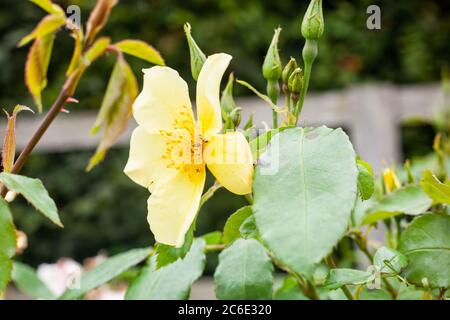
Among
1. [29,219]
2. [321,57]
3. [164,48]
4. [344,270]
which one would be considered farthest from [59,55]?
[344,270]

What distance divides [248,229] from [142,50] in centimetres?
29

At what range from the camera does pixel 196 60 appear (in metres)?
0.56

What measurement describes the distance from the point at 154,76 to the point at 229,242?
0.14 metres

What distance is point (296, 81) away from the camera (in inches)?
20.6

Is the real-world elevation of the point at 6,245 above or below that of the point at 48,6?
below

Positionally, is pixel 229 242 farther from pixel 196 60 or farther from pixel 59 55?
pixel 59 55

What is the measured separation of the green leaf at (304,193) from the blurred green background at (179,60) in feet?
11.1

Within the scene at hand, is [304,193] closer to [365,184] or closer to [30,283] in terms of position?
[365,184]

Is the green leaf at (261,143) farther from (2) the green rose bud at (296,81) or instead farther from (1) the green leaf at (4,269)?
(1) the green leaf at (4,269)

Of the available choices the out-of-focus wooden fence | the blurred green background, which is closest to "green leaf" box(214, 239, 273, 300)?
the out-of-focus wooden fence

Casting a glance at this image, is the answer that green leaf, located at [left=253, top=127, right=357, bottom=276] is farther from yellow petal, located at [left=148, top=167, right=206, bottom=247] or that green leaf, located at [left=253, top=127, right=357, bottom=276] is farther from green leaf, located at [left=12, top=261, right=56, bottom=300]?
green leaf, located at [left=12, top=261, right=56, bottom=300]

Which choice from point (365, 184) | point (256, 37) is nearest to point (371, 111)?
point (256, 37)

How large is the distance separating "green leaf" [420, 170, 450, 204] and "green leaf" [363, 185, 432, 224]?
0.25ft

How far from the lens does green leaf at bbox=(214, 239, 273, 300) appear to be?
1.83 ft
